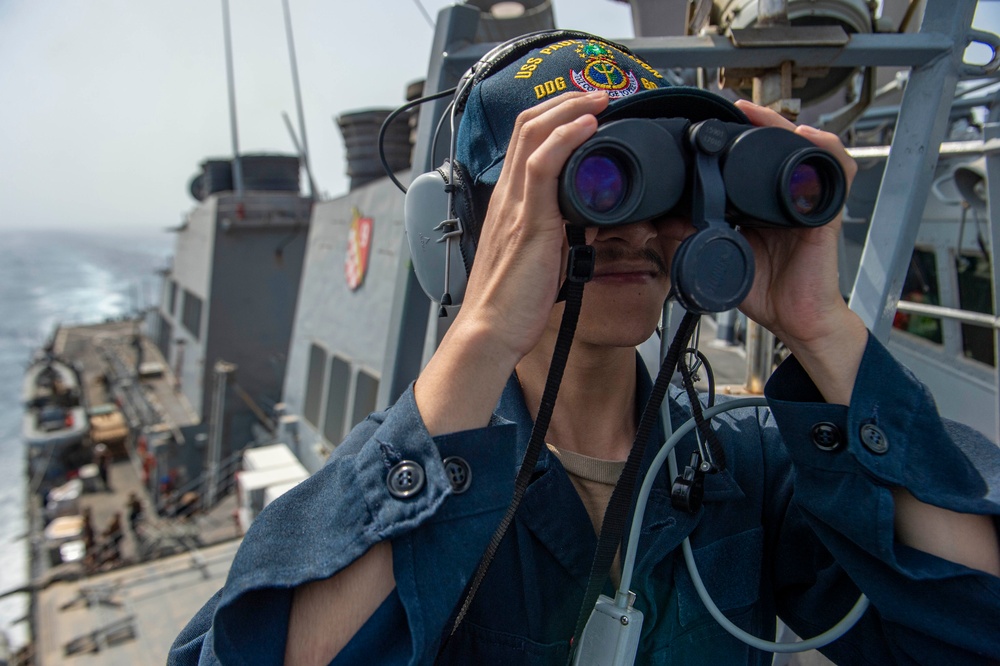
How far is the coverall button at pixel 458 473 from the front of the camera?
932 mm

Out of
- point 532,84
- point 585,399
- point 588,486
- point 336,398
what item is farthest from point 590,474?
point 336,398

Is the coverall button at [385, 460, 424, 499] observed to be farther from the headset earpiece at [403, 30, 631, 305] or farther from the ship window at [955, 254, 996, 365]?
the ship window at [955, 254, 996, 365]

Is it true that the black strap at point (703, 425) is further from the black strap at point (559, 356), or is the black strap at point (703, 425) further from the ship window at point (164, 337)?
the ship window at point (164, 337)

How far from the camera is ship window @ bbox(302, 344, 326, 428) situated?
26.6ft

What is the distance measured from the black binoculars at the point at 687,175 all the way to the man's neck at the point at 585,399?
370 millimetres

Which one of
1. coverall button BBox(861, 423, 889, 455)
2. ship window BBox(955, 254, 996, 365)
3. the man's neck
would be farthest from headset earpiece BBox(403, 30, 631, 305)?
ship window BBox(955, 254, 996, 365)

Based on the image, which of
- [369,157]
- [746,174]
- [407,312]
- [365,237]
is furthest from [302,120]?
[746,174]

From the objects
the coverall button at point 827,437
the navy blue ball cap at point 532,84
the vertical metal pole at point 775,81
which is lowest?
the coverall button at point 827,437

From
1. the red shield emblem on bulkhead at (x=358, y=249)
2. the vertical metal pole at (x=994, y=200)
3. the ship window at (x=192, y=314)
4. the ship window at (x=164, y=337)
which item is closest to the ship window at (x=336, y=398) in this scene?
the red shield emblem on bulkhead at (x=358, y=249)

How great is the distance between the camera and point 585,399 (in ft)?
4.31

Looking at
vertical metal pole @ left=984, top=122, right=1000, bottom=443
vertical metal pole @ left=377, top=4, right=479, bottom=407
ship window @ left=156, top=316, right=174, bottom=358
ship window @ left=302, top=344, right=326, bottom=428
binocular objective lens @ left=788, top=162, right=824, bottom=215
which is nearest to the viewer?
binocular objective lens @ left=788, top=162, right=824, bottom=215

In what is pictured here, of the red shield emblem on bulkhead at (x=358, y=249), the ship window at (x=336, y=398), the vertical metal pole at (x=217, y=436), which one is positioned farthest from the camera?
the vertical metal pole at (x=217, y=436)

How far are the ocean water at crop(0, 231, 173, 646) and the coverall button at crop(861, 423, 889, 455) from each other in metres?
11.3

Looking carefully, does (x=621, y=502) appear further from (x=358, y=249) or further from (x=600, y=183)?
(x=358, y=249)
